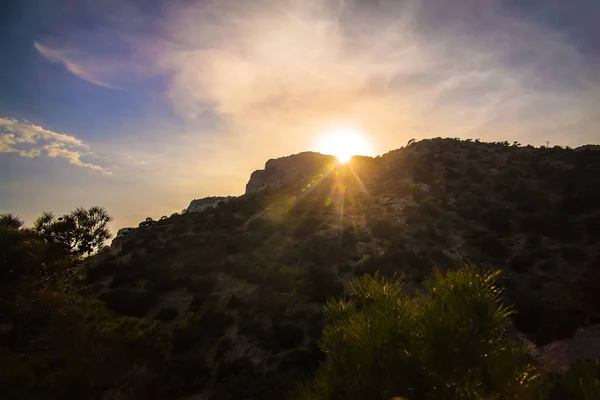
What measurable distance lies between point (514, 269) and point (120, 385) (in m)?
26.7

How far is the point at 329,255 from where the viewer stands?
3181cm

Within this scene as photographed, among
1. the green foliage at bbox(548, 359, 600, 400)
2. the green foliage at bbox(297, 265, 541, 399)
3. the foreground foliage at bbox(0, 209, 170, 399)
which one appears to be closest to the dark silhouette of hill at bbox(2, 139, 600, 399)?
the green foliage at bbox(297, 265, 541, 399)

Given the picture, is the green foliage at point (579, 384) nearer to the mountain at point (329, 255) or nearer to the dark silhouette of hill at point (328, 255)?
the dark silhouette of hill at point (328, 255)

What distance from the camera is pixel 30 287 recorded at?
1350 cm

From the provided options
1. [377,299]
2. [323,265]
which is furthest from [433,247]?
[377,299]

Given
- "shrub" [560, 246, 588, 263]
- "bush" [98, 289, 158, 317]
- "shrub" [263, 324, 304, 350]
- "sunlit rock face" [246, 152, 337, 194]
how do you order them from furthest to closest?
"sunlit rock face" [246, 152, 337, 194], "shrub" [560, 246, 588, 263], "bush" [98, 289, 158, 317], "shrub" [263, 324, 304, 350]

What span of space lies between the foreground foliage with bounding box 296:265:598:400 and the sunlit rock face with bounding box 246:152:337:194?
224ft

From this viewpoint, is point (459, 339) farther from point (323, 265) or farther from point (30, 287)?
point (323, 265)

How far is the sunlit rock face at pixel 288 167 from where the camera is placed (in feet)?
260

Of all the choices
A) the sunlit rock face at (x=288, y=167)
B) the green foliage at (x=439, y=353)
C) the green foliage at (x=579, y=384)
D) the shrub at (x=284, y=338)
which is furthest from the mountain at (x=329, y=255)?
the sunlit rock face at (x=288, y=167)

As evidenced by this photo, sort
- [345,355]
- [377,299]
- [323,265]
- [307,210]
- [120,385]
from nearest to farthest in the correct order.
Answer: [345,355] < [377,299] < [120,385] < [323,265] < [307,210]

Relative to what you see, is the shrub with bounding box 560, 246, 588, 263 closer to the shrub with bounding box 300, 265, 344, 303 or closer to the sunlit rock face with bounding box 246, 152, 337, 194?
the shrub with bounding box 300, 265, 344, 303

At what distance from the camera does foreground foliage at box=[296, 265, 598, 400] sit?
7.14 metres

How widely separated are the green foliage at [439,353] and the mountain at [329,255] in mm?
10537
